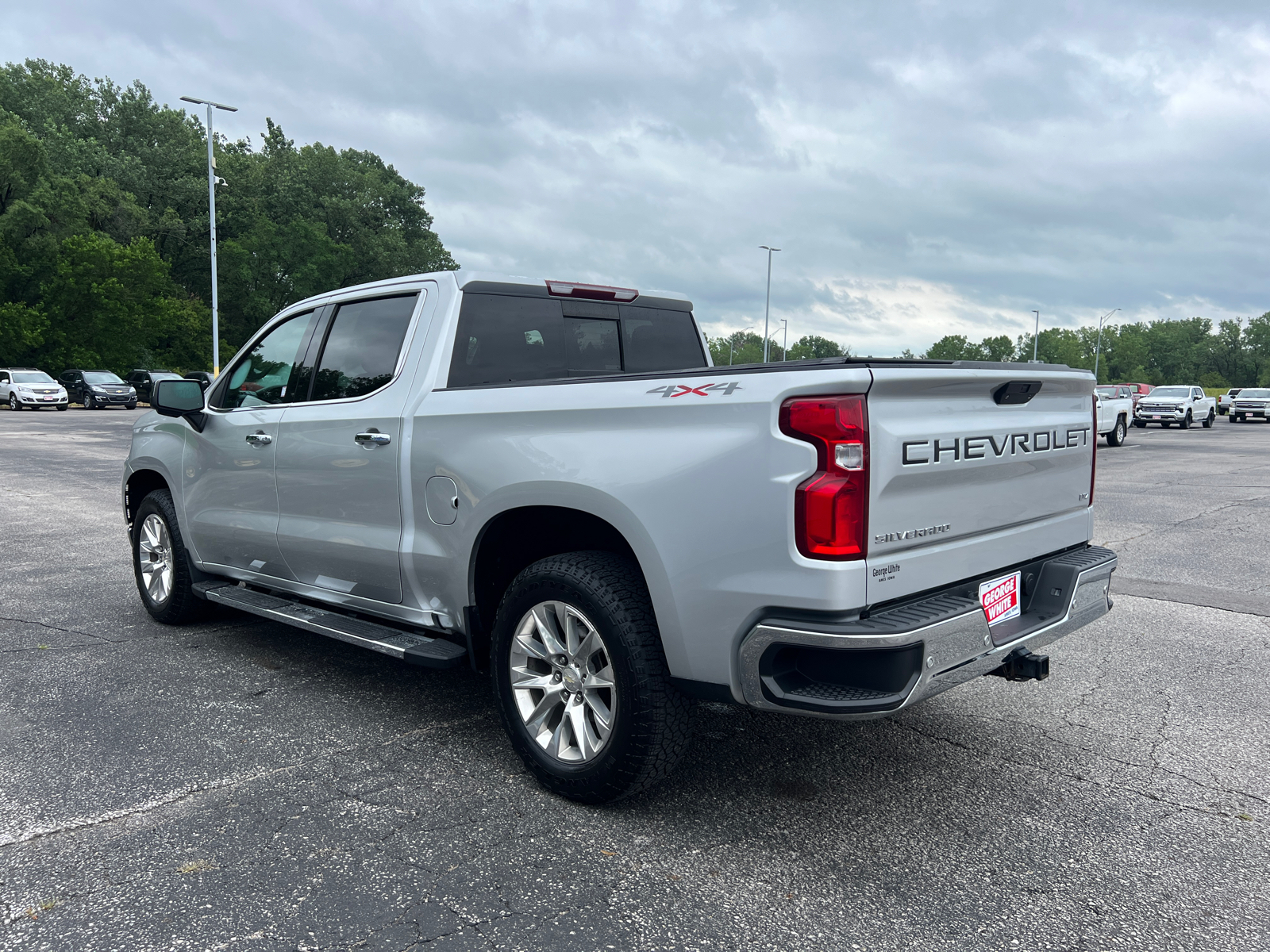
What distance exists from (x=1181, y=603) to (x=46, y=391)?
3877cm

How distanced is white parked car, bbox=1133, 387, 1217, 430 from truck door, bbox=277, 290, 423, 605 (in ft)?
123

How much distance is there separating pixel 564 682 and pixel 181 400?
3060mm

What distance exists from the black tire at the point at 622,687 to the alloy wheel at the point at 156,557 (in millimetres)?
3277

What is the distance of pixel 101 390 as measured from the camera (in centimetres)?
3709

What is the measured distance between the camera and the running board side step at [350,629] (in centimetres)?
375

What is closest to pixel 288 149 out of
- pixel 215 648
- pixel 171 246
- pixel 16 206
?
pixel 171 246

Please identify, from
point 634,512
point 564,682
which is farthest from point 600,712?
point 634,512

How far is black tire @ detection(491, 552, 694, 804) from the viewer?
3.07m

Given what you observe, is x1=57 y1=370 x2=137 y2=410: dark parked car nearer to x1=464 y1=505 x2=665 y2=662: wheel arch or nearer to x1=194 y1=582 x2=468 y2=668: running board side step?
x1=194 y1=582 x2=468 y2=668: running board side step

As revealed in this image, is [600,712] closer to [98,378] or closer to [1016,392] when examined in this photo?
[1016,392]

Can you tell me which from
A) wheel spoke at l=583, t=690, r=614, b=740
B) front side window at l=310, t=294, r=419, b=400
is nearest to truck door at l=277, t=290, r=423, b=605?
front side window at l=310, t=294, r=419, b=400

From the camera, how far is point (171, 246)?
5566 cm

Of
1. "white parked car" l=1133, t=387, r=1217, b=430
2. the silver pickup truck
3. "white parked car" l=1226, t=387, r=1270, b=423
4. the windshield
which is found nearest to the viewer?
the silver pickup truck

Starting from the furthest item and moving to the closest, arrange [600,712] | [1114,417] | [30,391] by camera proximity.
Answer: [30,391] < [1114,417] < [600,712]
